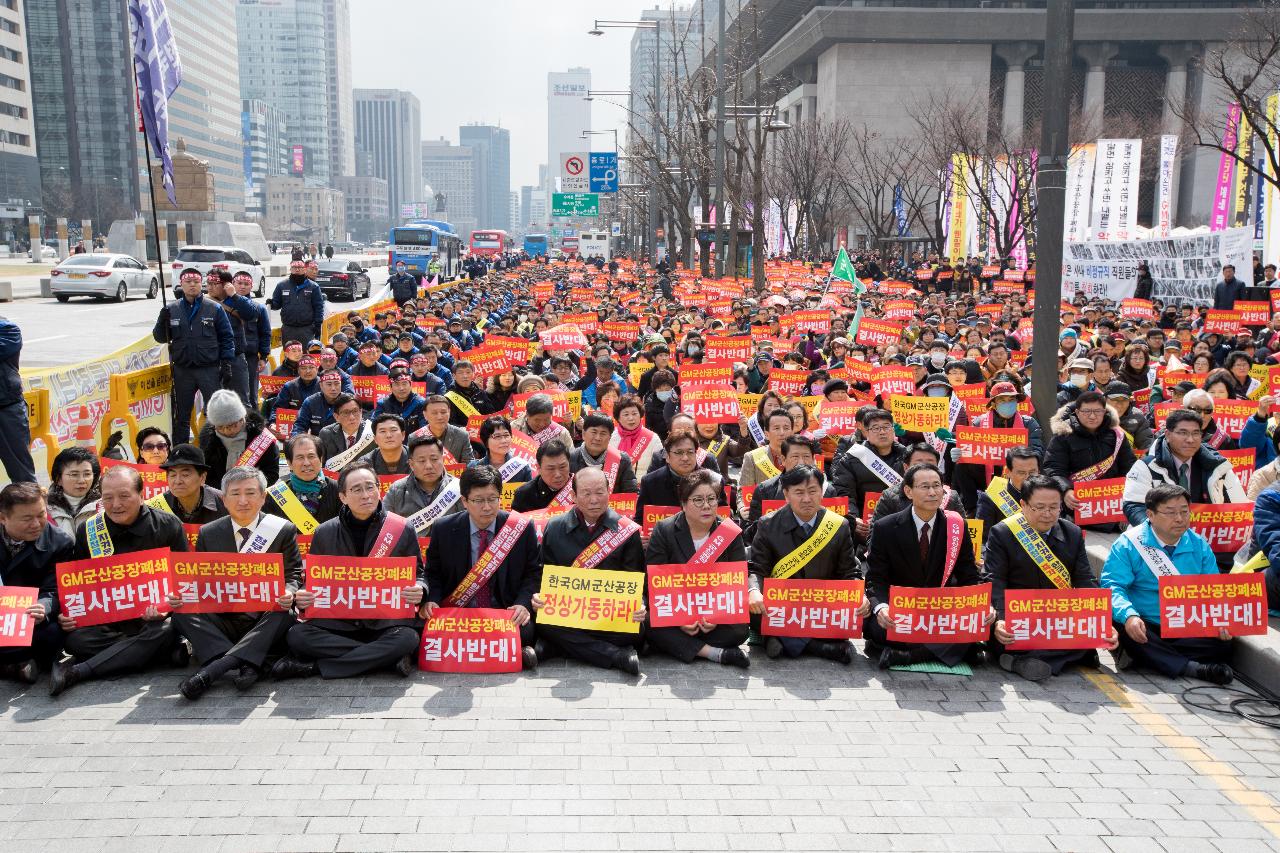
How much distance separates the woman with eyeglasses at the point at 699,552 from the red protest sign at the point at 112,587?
291 centimetres

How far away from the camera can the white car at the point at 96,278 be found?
36.1 m

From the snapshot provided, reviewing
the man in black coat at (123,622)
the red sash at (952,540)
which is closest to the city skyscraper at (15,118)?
the man in black coat at (123,622)

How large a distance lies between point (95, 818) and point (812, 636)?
159 inches

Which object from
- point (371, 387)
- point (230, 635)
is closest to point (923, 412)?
point (371, 387)

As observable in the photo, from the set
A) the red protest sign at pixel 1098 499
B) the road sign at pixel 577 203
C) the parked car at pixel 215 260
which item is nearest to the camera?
the red protest sign at pixel 1098 499

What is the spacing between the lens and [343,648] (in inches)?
261

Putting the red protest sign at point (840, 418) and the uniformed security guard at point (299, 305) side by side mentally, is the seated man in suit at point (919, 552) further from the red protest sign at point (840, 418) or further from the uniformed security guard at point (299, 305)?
the uniformed security guard at point (299, 305)

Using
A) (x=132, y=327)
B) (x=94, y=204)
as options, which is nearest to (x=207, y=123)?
(x=94, y=204)

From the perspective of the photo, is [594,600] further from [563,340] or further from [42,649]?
[563,340]

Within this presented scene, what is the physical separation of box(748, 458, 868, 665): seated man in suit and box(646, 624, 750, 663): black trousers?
0.19m

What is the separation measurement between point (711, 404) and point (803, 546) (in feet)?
14.1

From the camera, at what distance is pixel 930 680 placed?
6.71 metres

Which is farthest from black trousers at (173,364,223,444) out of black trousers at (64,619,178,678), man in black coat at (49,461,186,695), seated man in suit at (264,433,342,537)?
black trousers at (64,619,178,678)

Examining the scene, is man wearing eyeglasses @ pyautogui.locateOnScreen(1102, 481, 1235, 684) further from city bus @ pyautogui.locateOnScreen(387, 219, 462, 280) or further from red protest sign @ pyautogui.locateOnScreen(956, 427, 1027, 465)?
city bus @ pyautogui.locateOnScreen(387, 219, 462, 280)
